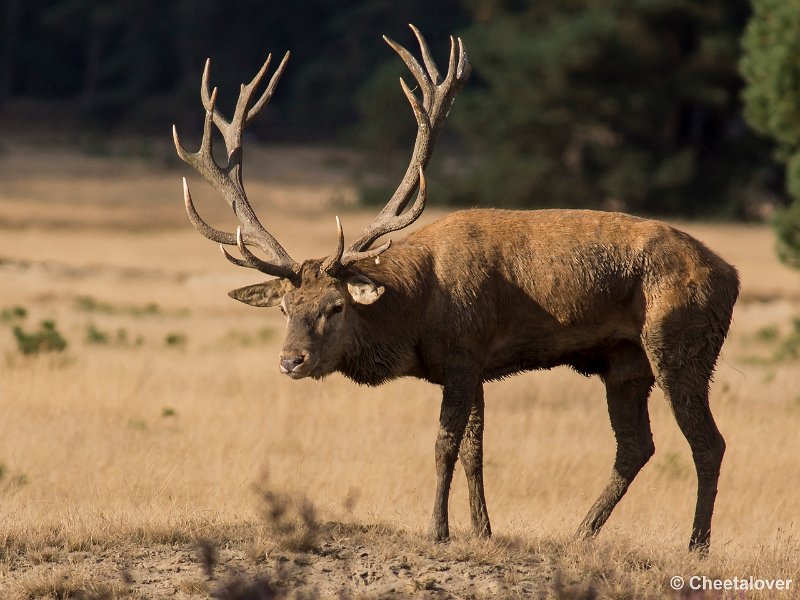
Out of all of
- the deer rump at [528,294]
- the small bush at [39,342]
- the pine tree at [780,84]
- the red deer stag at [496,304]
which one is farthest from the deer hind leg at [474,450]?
the pine tree at [780,84]

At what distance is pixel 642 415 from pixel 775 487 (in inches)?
93.7

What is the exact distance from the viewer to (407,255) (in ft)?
26.6

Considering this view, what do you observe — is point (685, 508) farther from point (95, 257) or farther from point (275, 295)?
Answer: point (95, 257)

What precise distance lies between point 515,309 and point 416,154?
3.91 feet

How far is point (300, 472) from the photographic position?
10539 millimetres

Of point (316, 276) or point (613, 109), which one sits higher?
point (613, 109)

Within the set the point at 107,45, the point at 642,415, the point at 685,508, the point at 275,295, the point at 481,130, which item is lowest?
the point at 685,508

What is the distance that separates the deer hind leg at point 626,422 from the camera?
848 cm

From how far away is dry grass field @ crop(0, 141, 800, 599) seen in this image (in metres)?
6.97

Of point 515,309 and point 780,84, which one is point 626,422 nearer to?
point 515,309

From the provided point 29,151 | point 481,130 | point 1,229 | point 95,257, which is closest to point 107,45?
point 29,151

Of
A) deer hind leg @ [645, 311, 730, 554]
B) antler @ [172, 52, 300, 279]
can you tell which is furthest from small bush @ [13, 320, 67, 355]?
deer hind leg @ [645, 311, 730, 554]

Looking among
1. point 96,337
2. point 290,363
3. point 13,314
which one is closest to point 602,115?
point 13,314

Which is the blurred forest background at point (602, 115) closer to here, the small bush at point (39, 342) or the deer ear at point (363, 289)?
the small bush at point (39, 342)
